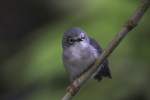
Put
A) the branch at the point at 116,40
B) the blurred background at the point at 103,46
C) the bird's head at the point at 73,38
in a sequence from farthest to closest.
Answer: the blurred background at the point at 103,46 < the bird's head at the point at 73,38 < the branch at the point at 116,40

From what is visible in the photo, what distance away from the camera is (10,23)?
14.9 ft

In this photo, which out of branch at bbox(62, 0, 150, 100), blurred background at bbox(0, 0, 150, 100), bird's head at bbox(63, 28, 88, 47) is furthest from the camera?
blurred background at bbox(0, 0, 150, 100)

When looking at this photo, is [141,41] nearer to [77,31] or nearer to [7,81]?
[7,81]

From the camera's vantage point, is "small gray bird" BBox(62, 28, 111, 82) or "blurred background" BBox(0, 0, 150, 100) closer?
"small gray bird" BBox(62, 28, 111, 82)

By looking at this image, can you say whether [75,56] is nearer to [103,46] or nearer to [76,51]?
[76,51]

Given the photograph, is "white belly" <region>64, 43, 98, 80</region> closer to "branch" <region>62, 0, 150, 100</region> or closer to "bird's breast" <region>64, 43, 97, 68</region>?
"bird's breast" <region>64, 43, 97, 68</region>

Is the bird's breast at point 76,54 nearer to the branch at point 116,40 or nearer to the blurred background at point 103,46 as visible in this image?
the branch at point 116,40

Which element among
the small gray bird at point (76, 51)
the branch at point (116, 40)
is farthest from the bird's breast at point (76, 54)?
the branch at point (116, 40)

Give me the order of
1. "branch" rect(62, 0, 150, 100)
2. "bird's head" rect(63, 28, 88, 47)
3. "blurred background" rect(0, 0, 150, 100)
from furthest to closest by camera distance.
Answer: "blurred background" rect(0, 0, 150, 100)
"bird's head" rect(63, 28, 88, 47)
"branch" rect(62, 0, 150, 100)

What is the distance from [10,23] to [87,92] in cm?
171

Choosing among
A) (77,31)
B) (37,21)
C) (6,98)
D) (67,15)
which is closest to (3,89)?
(6,98)

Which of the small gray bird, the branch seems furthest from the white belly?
the branch

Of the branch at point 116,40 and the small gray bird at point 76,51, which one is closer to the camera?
the branch at point 116,40

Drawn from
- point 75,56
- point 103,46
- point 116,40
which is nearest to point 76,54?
point 75,56
